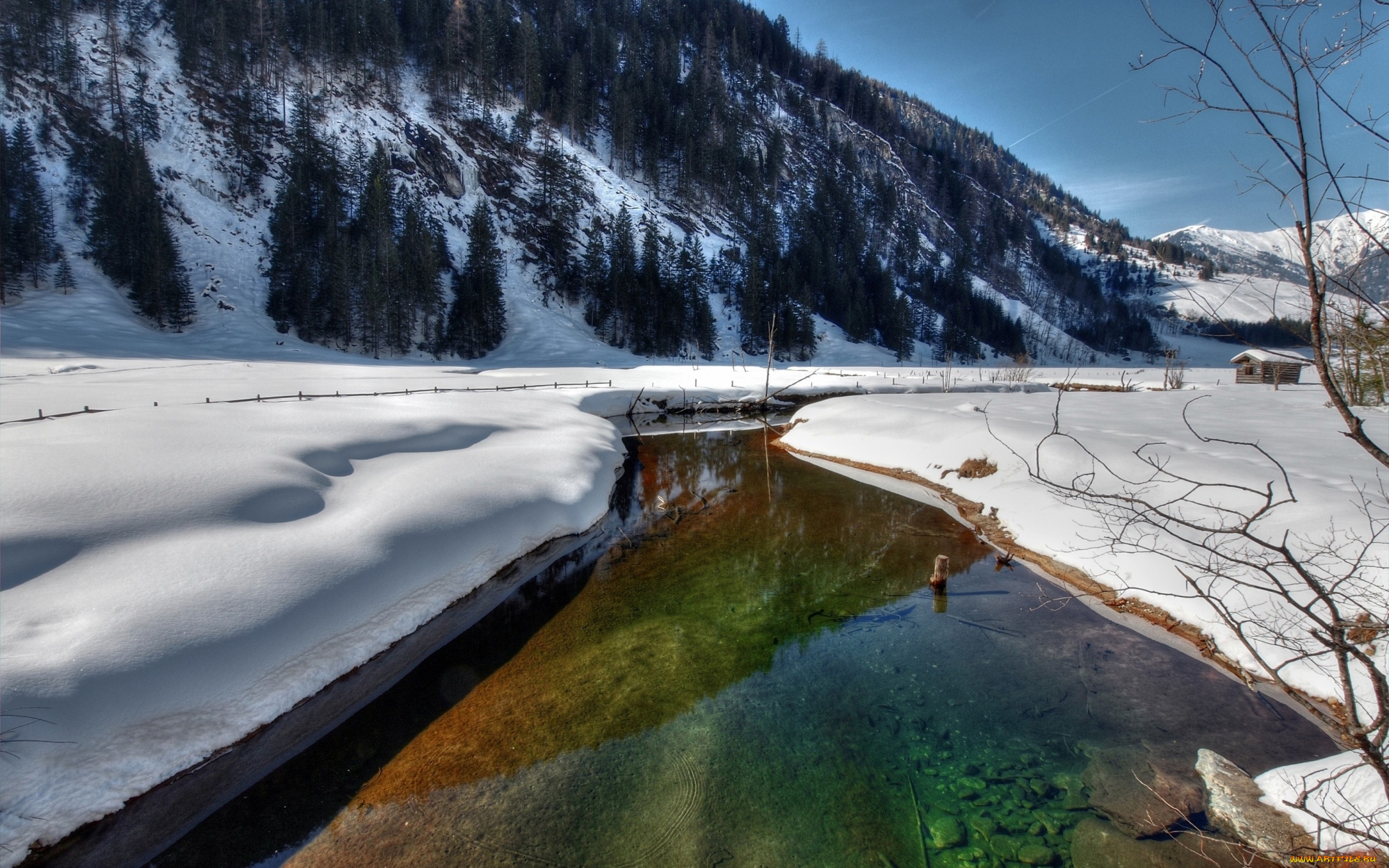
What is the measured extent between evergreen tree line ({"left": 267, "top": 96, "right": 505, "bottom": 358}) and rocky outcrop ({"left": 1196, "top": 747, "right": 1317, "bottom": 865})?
49602mm

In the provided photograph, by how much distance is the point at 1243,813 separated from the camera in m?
4.94

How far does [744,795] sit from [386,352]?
48.2 meters

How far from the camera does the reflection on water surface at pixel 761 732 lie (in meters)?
4.92

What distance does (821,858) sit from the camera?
477cm

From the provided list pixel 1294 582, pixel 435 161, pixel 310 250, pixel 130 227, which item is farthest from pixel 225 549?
pixel 435 161

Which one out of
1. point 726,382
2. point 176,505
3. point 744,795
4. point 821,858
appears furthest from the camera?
point 726,382

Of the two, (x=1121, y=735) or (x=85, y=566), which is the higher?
(x=85, y=566)

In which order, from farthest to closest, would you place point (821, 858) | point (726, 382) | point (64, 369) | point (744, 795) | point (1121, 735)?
point (726, 382) < point (64, 369) < point (1121, 735) < point (744, 795) < point (821, 858)

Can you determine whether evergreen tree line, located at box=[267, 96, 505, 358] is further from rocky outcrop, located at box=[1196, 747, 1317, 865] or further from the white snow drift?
rocky outcrop, located at box=[1196, 747, 1317, 865]

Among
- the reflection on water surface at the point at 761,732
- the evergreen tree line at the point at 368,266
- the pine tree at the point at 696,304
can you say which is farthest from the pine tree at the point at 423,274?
the reflection on water surface at the point at 761,732

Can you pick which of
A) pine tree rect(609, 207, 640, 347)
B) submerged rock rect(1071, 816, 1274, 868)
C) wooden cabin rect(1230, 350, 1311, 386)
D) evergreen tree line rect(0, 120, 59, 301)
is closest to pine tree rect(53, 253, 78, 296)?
evergreen tree line rect(0, 120, 59, 301)

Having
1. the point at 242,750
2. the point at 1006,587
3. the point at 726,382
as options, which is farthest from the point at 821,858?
the point at 726,382

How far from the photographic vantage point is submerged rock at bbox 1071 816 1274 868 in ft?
15.1

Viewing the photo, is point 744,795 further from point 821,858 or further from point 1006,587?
point 1006,587
